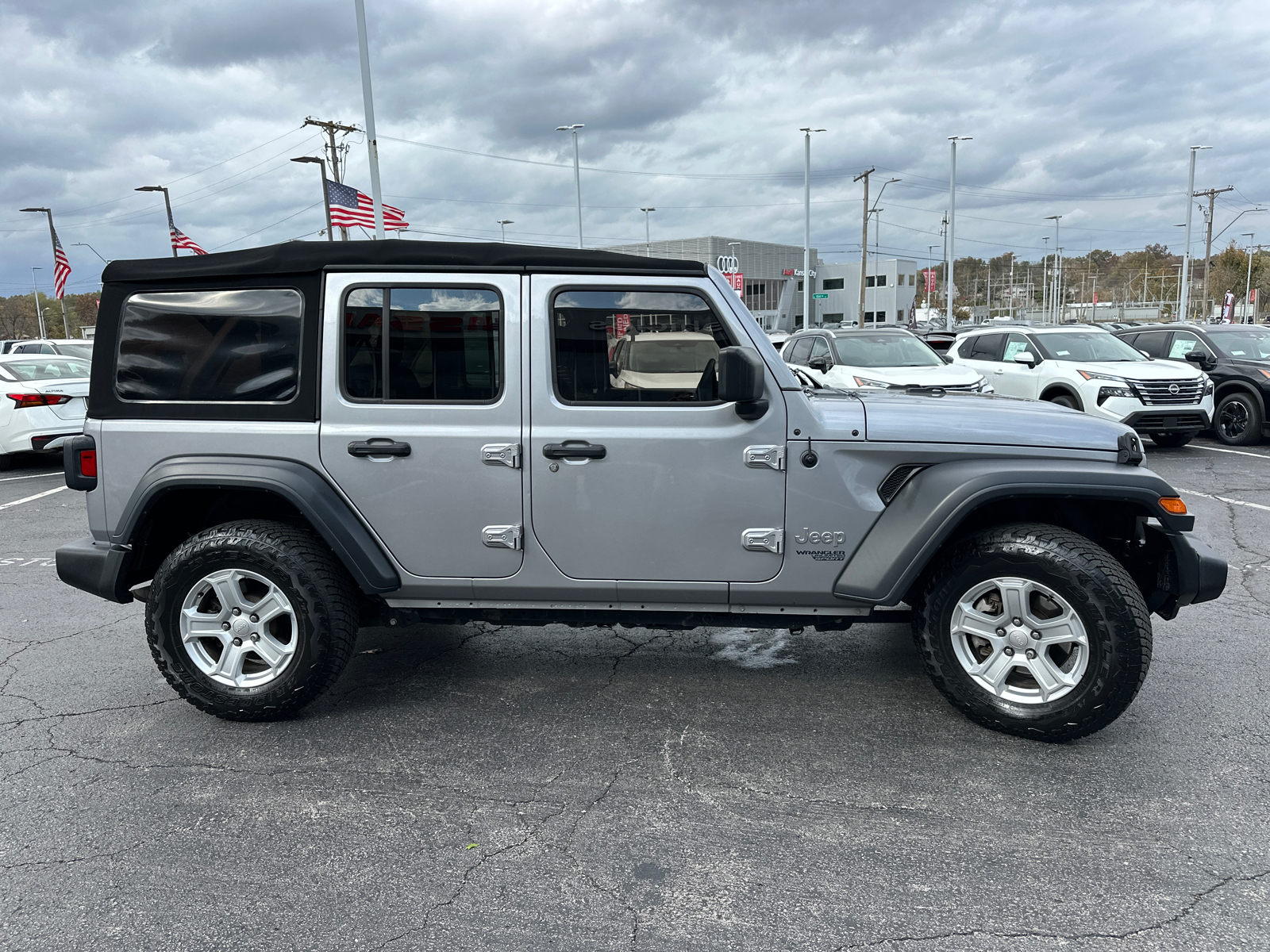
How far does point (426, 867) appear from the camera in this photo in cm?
289

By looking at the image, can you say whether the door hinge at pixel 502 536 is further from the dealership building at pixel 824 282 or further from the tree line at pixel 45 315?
the tree line at pixel 45 315

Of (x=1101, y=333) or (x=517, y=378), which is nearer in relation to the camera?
(x=517, y=378)

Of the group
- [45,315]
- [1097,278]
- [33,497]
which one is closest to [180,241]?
[33,497]

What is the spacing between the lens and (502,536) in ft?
12.6

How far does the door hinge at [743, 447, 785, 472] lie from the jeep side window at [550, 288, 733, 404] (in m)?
0.28

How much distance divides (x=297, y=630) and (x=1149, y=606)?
3648 mm

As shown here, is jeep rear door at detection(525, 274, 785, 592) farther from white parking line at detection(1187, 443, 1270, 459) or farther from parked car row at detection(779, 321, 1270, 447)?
white parking line at detection(1187, 443, 1270, 459)

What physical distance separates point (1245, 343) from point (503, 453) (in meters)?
13.5

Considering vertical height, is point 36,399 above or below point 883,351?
below

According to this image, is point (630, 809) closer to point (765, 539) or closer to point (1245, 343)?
point (765, 539)

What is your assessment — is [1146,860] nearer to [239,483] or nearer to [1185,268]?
[239,483]

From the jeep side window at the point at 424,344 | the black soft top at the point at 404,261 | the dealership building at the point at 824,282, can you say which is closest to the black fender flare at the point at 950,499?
the black soft top at the point at 404,261

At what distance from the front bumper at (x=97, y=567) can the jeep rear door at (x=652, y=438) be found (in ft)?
6.06

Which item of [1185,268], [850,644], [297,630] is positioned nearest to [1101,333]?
[850,644]
